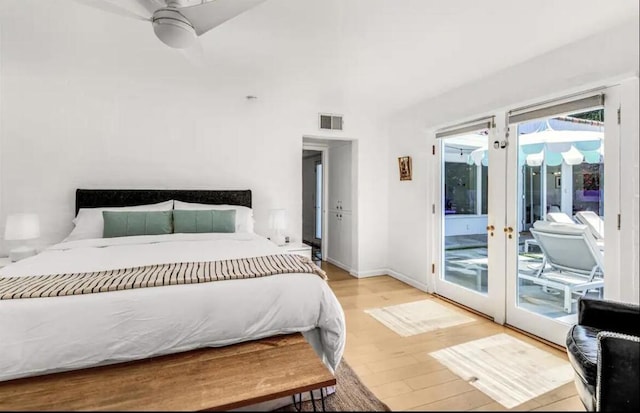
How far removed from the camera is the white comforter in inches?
59.8

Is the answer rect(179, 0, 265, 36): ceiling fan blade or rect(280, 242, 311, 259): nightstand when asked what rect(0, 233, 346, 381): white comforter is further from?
rect(280, 242, 311, 259): nightstand

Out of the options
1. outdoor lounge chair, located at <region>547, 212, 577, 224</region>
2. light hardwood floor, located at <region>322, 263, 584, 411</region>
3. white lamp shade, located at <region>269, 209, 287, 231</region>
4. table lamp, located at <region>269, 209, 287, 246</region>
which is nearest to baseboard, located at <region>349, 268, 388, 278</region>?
light hardwood floor, located at <region>322, 263, 584, 411</region>

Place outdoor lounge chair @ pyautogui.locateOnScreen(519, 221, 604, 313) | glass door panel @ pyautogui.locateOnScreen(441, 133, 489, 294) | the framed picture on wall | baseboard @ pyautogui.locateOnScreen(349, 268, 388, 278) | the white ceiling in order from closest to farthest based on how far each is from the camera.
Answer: the white ceiling, outdoor lounge chair @ pyautogui.locateOnScreen(519, 221, 604, 313), glass door panel @ pyautogui.locateOnScreen(441, 133, 489, 294), the framed picture on wall, baseboard @ pyautogui.locateOnScreen(349, 268, 388, 278)

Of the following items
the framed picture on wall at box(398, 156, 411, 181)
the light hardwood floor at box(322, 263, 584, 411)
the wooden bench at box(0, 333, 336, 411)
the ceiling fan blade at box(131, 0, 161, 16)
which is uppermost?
the ceiling fan blade at box(131, 0, 161, 16)

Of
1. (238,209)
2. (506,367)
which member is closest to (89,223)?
(238,209)

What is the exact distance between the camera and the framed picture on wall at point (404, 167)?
4379mm

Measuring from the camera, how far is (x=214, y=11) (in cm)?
172

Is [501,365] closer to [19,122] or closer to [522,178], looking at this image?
[522,178]

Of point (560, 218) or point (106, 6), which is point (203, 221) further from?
point (560, 218)

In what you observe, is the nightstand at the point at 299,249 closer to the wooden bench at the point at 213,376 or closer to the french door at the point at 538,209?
the french door at the point at 538,209

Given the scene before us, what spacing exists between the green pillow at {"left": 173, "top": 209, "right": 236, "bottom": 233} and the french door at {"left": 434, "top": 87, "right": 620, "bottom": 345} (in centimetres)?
259

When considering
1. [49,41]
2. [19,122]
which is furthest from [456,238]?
[19,122]

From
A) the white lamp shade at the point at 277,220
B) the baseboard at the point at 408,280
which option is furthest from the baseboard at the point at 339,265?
the white lamp shade at the point at 277,220

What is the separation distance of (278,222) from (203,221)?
90 centimetres
